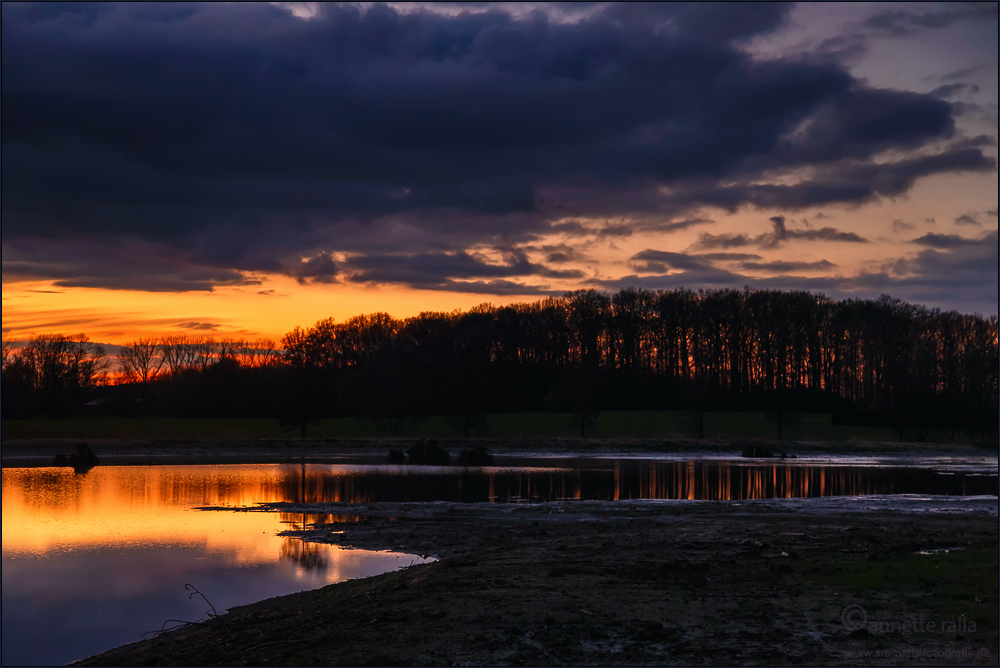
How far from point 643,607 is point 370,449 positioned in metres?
57.4

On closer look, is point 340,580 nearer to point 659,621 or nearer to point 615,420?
point 659,621

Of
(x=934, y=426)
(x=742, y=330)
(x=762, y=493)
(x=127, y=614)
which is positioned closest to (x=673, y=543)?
(x=127, y=614)

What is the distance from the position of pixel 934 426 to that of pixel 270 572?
86.7 metres

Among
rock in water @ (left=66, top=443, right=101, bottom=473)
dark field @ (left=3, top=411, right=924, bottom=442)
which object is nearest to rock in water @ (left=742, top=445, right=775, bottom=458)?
dark field @ (left=3, top=411, right=924, bottom=442)

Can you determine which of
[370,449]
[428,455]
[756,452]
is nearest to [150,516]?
[428,455]

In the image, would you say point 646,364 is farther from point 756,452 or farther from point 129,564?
point 129,564

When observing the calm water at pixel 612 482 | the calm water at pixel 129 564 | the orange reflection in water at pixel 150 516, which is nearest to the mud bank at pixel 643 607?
the calm water at pixel 129 564

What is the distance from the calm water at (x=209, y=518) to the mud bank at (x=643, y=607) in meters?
1.95

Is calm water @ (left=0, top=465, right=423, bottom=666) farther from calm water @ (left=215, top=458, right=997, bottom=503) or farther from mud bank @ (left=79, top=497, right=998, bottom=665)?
calm water @ (left=215, top=458, right=997, bottom=503)

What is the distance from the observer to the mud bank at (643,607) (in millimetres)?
9992

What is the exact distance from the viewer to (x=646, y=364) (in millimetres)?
111312

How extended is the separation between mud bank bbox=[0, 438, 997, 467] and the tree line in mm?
10239

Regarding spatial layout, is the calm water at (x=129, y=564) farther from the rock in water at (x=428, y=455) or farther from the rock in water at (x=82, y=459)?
the rock in water at (x=428, y=455)

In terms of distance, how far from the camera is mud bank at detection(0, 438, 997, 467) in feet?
185
